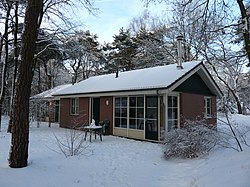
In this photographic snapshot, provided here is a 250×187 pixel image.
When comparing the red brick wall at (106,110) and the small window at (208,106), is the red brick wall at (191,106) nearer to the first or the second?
the small window at (208,106)

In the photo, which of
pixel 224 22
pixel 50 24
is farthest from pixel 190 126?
pixel 50 24

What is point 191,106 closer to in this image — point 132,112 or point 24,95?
point 132,112

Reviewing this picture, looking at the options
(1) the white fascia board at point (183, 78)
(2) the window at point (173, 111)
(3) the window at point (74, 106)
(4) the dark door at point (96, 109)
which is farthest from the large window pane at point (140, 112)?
(3) the window at point (74, 106)

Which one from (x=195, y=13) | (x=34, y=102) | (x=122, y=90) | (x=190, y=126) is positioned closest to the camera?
Result: (x=190, y=126)

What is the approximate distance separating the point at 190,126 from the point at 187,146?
1017 mm

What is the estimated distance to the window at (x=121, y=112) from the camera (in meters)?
14.1

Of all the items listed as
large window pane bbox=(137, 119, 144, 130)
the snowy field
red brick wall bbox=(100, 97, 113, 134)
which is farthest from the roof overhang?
red brick wall bbox=(100, 97, 113, 134)

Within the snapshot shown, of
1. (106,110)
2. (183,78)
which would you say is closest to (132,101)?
(106,110)

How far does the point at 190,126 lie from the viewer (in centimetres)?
906

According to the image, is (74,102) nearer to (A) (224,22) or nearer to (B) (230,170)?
(A) (224,22)

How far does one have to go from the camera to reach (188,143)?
8.35 meters

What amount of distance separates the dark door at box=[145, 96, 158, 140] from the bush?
3.74m

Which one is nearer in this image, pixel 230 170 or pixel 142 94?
pixel 230 170

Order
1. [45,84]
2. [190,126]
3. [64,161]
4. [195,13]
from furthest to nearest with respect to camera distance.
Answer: [45,84]
[195,13]
[190,126]
[64,161]
